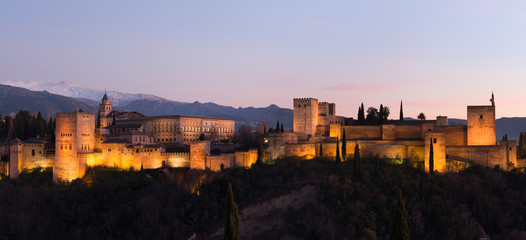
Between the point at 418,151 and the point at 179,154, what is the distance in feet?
83.0

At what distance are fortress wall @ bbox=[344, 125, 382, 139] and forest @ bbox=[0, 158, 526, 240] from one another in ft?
23.6

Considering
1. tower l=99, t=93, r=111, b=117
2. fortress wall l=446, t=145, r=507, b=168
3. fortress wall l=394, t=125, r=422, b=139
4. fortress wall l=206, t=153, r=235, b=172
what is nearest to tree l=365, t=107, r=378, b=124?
fortress wall l=394, t=125, r=422, b=139

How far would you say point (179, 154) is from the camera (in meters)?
54.6

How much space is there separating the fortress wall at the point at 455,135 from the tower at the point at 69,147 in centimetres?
3905

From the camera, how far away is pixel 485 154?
50.7m

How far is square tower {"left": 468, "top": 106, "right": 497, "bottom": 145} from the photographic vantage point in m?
52.6

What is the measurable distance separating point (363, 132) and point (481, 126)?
1293cm

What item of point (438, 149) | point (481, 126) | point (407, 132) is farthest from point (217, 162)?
point (481, 126)

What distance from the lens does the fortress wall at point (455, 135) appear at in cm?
5388

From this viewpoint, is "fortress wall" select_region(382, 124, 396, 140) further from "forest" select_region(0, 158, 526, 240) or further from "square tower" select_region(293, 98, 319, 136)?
"square tower" select_region(293, 98, 319, 136)

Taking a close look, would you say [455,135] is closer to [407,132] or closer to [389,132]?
[407,132]

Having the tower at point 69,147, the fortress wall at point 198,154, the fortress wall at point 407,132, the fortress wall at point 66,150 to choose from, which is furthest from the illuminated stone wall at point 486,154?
the fortress wall at point 66,150

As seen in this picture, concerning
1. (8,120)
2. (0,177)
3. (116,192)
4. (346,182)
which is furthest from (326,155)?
(8,120)

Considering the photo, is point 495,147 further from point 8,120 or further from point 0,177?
point 8,120
